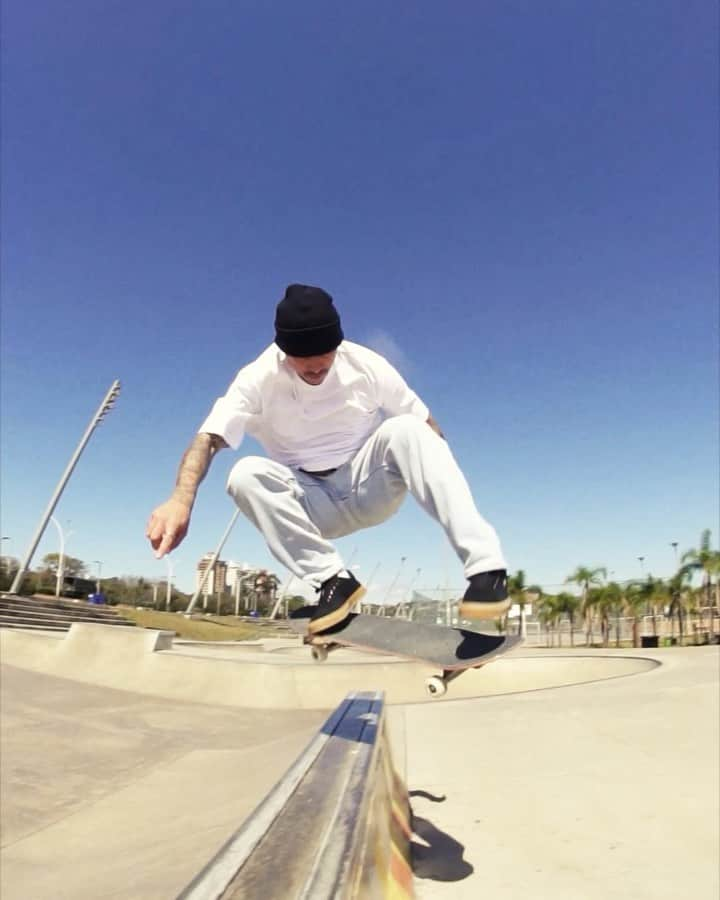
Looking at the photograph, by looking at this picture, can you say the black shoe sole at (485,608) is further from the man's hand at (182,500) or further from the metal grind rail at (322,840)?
the man's hand at (182,500)

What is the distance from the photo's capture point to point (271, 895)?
1.30 meters

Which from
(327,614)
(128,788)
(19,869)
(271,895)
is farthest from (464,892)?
(128,788)

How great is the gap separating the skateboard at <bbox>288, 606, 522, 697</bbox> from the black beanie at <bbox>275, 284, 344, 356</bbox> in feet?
4.15

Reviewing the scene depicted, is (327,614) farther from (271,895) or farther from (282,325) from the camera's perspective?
(271,895)

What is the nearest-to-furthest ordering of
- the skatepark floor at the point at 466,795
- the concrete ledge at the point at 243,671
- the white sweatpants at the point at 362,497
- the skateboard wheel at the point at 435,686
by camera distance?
the skateboard wheel at the point at 435,686 → the white sweatpants at the point at 362,497 → the skatepark floor at the point at 466,795 → the concrete ledge at the point at 243,671

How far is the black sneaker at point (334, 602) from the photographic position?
2850mm

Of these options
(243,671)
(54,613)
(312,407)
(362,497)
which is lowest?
Answer: (54,613)

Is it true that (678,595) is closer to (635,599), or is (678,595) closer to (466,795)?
(635,599)

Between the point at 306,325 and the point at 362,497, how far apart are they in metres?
0.89

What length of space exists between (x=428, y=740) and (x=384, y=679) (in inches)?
332

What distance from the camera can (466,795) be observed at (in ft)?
13.1

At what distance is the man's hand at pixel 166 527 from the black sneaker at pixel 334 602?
31.6 inches

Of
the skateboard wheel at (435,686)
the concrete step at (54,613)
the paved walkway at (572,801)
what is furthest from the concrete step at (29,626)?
the skateboard wheel at (435,686)

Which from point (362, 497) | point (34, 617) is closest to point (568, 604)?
point (34, 617)
